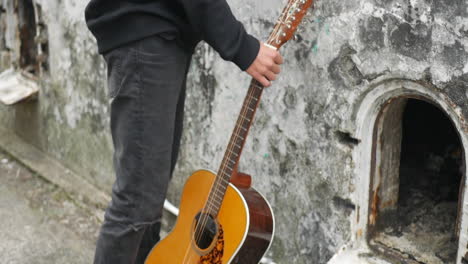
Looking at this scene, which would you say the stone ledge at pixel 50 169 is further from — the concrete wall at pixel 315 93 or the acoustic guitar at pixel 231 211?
the acoustic guitar at pixel 231 211

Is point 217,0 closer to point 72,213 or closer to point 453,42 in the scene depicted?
point 453,42

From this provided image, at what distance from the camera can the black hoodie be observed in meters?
2.71

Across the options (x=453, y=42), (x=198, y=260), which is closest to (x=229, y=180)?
(x=198, y=260)

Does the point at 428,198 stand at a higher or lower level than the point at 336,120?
lower

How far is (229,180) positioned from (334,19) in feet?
2.66

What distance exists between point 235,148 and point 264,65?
402 mm

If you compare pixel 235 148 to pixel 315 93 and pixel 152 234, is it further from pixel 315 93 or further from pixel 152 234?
pixel 152 234

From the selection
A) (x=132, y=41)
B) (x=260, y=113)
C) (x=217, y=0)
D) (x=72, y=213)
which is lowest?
(x=72, y=213)

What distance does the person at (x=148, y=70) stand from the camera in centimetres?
275

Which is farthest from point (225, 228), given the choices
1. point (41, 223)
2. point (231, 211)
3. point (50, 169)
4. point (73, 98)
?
point (50, 169)

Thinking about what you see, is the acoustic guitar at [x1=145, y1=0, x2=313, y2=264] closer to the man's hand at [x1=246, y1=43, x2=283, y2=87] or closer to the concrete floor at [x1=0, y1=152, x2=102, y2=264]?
the man's hand at [x1=246, y1=43, x2=283, y2=87]

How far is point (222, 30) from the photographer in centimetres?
272

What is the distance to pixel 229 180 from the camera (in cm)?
300

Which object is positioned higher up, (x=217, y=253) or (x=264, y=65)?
(x=264, y=65)
